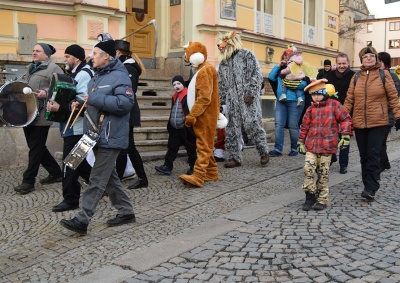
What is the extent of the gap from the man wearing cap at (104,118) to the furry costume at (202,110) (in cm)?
179

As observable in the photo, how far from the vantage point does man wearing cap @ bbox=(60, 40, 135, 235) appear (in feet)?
14.7

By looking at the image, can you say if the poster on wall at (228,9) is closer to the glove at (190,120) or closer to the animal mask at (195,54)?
the animal mask at (195,54)

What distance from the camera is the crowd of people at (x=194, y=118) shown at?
460cm

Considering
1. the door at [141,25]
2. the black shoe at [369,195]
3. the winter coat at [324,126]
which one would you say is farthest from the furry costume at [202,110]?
the door at [141,25]

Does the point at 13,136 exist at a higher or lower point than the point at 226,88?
lower

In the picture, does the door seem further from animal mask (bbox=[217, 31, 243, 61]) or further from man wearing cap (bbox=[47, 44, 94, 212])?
man wearing cap (bbox=[47, 44, 94, 212])

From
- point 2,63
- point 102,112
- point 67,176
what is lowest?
point 67,176

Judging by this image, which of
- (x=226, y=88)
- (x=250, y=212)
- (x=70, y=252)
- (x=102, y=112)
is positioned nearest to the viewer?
(x=70, y=252)

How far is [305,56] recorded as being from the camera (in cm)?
1476

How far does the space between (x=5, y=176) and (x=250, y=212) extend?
3.87 m

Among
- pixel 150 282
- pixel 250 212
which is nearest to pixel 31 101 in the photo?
pixel 250 212

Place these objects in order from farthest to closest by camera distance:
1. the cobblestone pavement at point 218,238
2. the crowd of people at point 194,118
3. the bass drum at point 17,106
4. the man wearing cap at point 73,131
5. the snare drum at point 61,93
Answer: the bass drum at point 17,106 < the man wearing cap at point 73,131 < the snare drum at point 61,93 < the crowd of people at point 194,118 < the cobblestone pavement at point 218,238

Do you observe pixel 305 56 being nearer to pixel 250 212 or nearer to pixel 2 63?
pixel 2 63

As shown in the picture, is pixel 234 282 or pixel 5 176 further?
pixel 5 176
